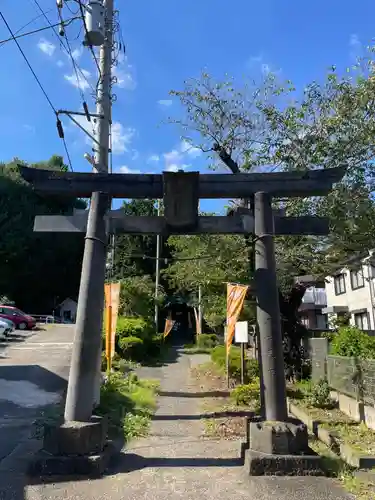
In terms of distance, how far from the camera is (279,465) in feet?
18.3

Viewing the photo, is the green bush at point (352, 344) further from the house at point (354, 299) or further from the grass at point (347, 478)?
the house at point (354, 299)

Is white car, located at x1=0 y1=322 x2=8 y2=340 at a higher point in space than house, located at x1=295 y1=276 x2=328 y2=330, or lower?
lower

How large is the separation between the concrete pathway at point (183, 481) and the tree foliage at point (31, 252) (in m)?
37.6

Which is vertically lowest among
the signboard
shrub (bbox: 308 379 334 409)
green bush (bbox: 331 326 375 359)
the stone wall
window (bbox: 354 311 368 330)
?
shrub (bbox: 308 379 334 409)

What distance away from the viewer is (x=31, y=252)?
46875 mm

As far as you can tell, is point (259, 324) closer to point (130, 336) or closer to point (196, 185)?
point (196, 185)

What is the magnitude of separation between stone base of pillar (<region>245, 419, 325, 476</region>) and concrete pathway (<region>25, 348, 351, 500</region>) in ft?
0.52

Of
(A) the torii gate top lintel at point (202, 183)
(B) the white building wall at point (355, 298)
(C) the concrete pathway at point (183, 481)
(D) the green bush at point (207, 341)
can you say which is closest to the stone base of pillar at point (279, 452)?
(C) the concrete pathway at point (183, 481)

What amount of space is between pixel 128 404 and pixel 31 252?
39.4 m

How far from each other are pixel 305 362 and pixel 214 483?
945cm

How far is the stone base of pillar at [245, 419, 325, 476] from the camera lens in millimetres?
5574

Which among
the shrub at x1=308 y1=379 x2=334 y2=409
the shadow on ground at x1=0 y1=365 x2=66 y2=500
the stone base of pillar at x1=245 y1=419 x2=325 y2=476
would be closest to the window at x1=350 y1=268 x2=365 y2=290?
the shrub at x1=308 y1=379 x2=334 y2=409

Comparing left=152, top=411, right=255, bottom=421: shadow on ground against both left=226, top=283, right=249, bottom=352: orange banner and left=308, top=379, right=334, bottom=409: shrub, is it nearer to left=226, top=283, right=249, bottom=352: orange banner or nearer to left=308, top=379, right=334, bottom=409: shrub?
left=308, top=379, right=334, bottom=409: shrub

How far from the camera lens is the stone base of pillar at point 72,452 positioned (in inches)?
218
